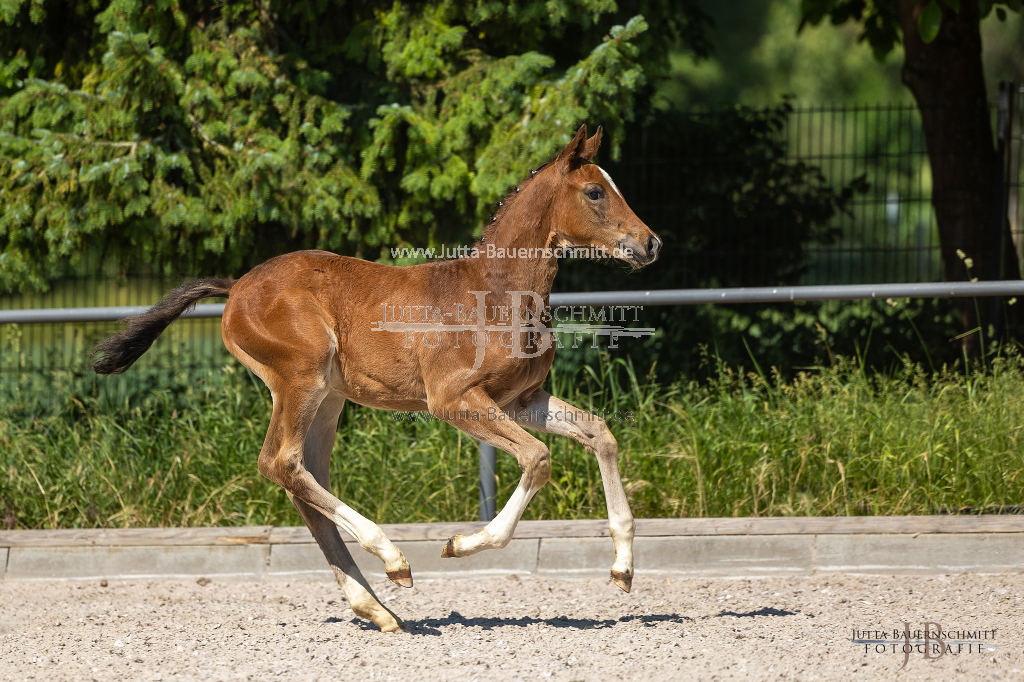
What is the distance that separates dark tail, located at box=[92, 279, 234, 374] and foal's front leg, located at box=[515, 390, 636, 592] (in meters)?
1.59

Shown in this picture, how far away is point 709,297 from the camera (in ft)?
17.8

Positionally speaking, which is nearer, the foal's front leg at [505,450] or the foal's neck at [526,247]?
the foal's front leg at [505,450]

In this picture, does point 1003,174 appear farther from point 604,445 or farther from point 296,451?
point 296,451

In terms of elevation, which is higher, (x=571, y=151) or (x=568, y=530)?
(x=571, y=151)

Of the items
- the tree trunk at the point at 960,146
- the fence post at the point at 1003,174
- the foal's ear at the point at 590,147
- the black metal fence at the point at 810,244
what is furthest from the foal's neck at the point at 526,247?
the fence post at the point at 1003,174

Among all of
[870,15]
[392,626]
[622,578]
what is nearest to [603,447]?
[622,578]

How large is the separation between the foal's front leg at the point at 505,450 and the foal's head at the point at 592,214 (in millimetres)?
750

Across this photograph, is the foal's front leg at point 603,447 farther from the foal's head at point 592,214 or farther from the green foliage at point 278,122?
the green foliage at point 278,122

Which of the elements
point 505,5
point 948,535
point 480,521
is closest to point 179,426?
point 480,521

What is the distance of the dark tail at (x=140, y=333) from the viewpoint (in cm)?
456

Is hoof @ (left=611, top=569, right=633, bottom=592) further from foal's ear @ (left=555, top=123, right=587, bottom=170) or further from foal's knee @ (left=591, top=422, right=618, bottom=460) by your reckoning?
foal's ear @ (left=555, top=123, right=587, bottom=170)

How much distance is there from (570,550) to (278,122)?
3733 mm

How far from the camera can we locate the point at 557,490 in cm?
580

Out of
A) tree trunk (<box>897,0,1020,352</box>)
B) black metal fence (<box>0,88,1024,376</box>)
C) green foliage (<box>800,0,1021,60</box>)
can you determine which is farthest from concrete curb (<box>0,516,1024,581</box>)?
green foliage (<box>800,0,1021,60</box>)
